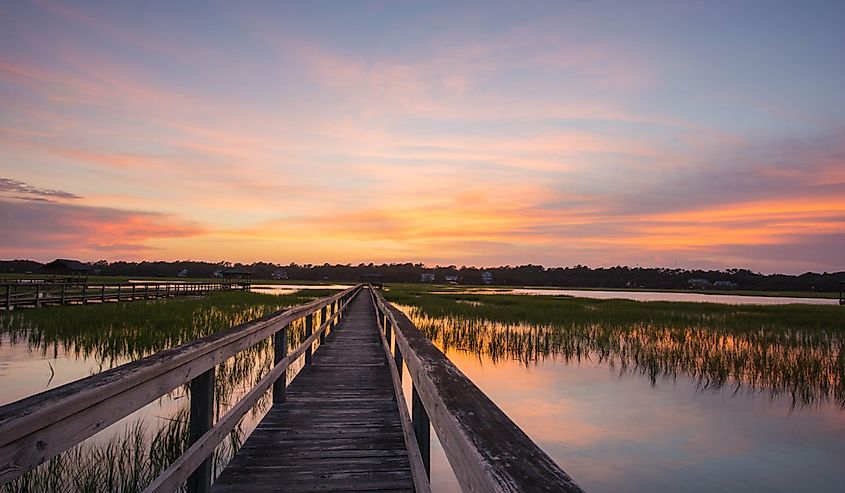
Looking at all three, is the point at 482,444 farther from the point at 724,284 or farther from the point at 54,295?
the point at 724,284

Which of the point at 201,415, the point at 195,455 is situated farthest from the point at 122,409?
the point at 201,415

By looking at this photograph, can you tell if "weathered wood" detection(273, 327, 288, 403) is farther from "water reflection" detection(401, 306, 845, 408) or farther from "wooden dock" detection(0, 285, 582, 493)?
"water reflection" detection(401, 306, 845, 408)

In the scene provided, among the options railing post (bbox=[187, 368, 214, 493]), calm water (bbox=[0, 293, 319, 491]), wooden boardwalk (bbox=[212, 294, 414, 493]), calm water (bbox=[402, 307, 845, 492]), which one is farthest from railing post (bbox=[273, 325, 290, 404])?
railing post (bbox=[187, 368, 214, 493])

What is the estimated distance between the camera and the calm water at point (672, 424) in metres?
6.16

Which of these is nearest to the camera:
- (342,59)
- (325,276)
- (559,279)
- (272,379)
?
(272,379)

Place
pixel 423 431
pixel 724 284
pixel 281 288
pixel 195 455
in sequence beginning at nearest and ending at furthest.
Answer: pixel 195 455, pixel 423 431, pixel 281 288, pixel 724 284

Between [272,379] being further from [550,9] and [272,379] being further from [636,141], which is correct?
[636,141]

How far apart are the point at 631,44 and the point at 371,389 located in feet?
47.2

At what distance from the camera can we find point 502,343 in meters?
14.9

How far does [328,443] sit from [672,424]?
6.68m

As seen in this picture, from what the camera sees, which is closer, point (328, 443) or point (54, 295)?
point (328, 443)

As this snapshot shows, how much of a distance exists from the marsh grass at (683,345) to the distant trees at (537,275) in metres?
92.0

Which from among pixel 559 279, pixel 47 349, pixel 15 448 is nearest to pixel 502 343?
pixel 47 349

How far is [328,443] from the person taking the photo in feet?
14.0
